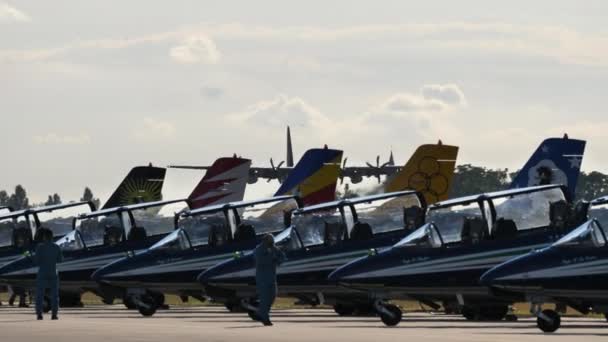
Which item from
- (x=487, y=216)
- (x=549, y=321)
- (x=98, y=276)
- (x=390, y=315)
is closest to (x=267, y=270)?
(x=390, y=315)

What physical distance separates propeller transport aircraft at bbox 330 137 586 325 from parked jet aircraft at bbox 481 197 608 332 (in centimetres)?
281

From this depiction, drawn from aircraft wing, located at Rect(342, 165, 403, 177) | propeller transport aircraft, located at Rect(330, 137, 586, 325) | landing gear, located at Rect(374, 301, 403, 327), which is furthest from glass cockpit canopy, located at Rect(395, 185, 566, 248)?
aircraft wing, located at Rect(342, 165, 403, 177)

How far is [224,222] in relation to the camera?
137 feet

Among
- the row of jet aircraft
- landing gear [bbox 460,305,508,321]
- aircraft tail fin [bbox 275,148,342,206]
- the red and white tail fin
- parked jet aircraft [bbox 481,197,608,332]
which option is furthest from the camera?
the red and white tail fin

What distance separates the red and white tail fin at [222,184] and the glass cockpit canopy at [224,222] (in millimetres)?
10189

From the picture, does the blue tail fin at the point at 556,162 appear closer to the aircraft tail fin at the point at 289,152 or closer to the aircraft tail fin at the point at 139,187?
the aircraft tail fin at the point at 139,187

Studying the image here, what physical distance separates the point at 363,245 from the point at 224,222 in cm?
489

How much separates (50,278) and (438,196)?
1535 cm

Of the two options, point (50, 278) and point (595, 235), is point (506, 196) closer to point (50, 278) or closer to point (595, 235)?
point (595, 235)

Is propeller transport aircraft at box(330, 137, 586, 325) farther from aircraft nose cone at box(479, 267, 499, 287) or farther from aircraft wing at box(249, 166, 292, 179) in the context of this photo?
aircraft wing at box(249, 166, 292, 179)

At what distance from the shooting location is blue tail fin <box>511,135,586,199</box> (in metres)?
42.3

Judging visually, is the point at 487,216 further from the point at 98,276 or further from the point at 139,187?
the point at 139,187

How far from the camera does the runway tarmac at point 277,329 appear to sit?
2684cm

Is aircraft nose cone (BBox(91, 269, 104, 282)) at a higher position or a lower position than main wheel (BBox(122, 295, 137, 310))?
higher
